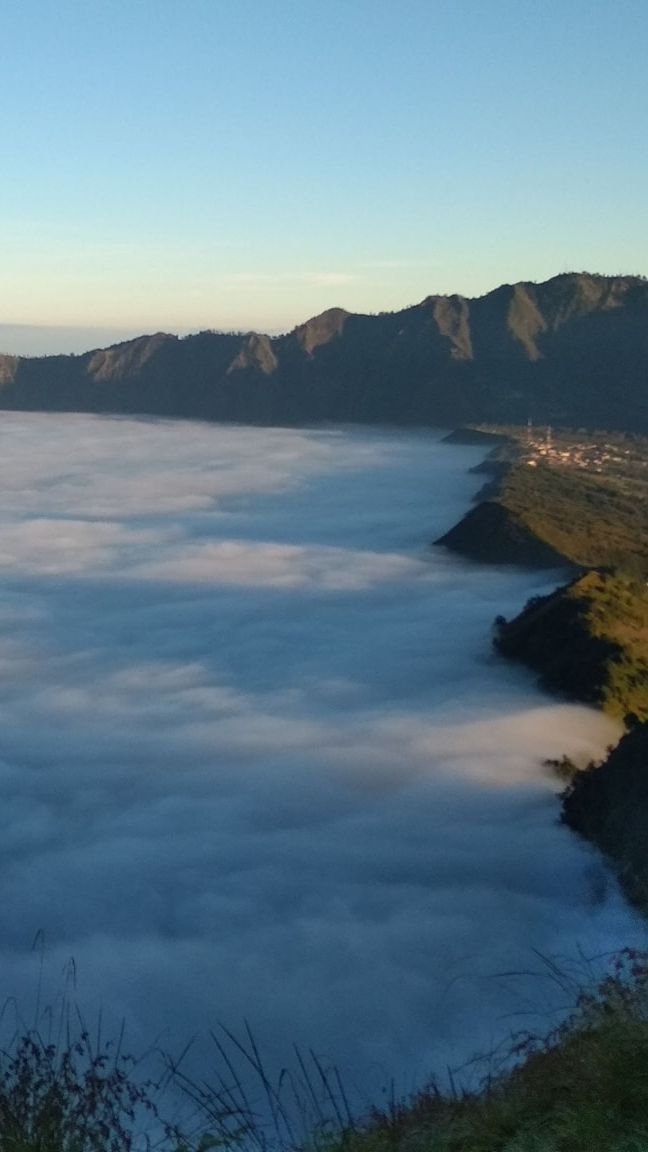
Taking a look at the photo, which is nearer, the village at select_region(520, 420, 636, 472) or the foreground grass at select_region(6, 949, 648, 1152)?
the foreground grass at select_region(6, 949, 648, 1152)

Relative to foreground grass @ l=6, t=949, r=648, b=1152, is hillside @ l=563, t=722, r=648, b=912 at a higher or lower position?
lower

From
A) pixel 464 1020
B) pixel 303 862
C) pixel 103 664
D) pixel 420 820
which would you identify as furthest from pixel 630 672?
pixel 103 664

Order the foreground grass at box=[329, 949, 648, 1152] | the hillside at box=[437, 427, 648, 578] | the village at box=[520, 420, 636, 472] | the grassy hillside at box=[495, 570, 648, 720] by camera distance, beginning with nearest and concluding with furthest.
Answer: the foreground grass at box=[329, 949, 648, 1152] → the grassy hillside at box=[495, 570, 648, 720] → the hillside at box=[437, 427, 648, 578] → the village at box=[520, 420, 636, 472]

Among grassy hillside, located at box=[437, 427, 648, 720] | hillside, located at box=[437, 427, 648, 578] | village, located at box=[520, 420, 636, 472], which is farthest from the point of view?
village, located at box=[520, 420, 636, 472]

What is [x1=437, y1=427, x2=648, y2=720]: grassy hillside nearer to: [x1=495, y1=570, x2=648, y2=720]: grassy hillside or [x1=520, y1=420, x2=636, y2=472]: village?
[x1=495, y1=570, x2=648, y2=720]: grassy hillside

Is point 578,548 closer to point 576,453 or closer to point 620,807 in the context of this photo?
point 620,807

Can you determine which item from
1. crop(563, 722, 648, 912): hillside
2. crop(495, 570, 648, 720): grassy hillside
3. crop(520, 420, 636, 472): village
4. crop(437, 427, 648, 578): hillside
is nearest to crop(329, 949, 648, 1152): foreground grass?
crop(563, 722, 648, 912): hillside

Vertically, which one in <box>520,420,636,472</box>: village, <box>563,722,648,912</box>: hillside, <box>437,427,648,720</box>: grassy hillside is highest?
<box>520,420,636,472</box>: village

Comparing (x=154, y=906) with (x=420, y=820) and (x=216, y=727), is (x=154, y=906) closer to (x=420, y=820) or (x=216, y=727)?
Answer: (x=420, y=820)

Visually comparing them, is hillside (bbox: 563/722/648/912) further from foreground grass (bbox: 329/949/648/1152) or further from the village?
the village

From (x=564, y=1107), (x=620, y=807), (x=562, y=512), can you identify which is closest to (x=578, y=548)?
(x=562, y=512)
